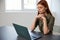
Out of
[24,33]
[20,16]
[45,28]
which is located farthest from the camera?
[20,16]

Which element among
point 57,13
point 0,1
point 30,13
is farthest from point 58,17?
point 0,1

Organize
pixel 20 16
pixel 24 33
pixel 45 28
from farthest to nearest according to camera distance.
→ pixel 20 16 < pixel 45 28 < pixel 24 33

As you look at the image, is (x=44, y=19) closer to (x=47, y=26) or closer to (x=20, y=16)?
(x=47, y=26)

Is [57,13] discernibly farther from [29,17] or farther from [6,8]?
[6,8]

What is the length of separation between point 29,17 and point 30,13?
4.7 inches

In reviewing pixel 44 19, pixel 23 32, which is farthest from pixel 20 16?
pixel 23 32

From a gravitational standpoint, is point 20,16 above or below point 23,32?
below

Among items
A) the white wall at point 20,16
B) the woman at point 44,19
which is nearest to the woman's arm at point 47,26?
the woman at point 44,19

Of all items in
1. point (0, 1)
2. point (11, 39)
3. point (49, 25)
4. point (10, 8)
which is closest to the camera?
point (11, 39)

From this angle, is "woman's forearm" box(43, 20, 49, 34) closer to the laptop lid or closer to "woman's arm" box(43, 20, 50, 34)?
"woman's arm" box(43, 20, 50, 34)

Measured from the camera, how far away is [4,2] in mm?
4430

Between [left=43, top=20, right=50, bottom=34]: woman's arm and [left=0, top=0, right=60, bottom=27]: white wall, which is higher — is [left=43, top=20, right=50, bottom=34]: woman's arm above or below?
above

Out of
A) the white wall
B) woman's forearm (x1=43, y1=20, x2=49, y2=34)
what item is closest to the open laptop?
woman's forearm (x1=43, y1=20, x2=49, y2=34)

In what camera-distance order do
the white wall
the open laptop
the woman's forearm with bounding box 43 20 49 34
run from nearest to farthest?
the open laptop < the woman's forearm with bounding box 43 20 49 34 < the white wall
